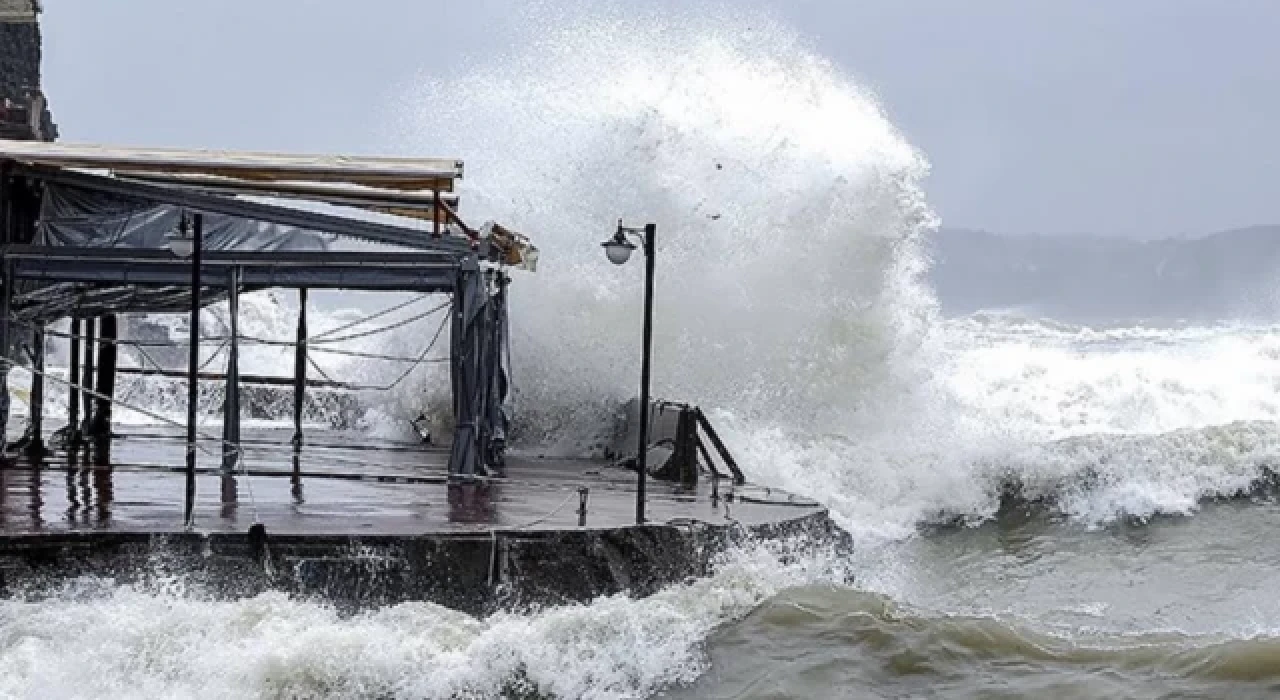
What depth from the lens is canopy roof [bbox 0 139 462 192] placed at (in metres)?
14.3

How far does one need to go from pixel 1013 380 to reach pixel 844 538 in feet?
66.3

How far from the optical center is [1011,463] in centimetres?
2256

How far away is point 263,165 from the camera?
47.7ft

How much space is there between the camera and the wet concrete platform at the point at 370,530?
400 inches

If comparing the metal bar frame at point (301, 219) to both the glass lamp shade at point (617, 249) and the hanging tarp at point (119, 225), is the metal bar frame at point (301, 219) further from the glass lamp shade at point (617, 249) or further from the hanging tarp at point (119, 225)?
the glass lamp shade at point (617, 249)

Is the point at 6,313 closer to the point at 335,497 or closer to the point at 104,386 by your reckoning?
the point at 335,497

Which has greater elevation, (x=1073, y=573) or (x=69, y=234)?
(x=69, y=234)

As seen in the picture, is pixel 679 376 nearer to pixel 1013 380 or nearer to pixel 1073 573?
pixel 1073 573

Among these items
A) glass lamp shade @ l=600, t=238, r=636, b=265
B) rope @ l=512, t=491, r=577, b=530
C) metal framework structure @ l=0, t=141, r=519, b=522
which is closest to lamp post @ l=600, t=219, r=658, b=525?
glass lamp shade @ l=600, t=238, r=636, b=265

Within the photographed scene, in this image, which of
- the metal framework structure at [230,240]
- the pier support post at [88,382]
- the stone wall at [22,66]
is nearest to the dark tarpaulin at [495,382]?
the metal framework structure at [230,240]

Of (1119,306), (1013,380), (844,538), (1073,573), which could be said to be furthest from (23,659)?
(1119,306)

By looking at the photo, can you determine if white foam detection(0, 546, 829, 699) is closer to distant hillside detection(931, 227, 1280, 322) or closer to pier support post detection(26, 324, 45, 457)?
pier support post detection(26, 324, 45, 457)

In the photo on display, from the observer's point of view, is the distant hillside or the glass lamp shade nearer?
the glass lamp shade

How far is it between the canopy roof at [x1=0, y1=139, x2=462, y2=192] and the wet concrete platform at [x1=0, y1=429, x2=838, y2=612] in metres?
2.60
